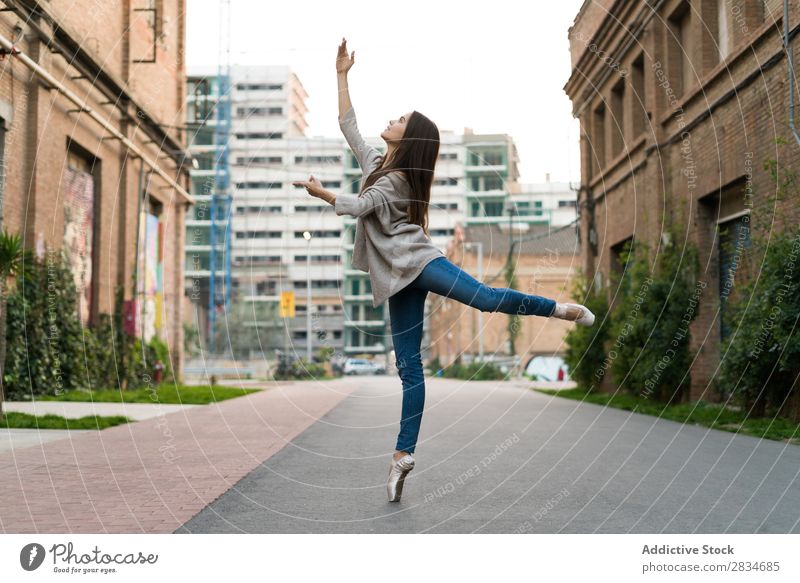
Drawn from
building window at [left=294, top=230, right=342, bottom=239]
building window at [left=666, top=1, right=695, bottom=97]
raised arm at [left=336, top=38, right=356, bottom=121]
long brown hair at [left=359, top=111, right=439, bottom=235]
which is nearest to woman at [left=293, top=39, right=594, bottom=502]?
long brown hair at [left=359, top=111, right=439, bottom=235]

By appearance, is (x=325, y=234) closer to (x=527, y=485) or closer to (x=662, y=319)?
(x=662, y=319)

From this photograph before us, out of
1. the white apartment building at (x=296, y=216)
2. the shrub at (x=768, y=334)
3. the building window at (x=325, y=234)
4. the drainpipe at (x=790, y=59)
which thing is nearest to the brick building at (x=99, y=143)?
the shrub at (x=768, y=334)

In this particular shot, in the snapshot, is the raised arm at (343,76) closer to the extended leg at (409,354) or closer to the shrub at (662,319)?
the extended leg at (409,354)

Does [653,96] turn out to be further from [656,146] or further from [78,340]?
[78,340]

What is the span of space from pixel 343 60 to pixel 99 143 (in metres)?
15.9

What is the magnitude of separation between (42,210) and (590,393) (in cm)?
1121

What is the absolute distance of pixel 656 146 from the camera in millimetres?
16578

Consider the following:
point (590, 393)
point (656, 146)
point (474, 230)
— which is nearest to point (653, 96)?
point (656, 146)

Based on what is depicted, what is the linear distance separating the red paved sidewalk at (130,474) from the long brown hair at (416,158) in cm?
188

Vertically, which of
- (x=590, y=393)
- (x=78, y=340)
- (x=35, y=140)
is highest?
(x=35, y=140)

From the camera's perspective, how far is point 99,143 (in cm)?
1961

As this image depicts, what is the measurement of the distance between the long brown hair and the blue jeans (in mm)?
355

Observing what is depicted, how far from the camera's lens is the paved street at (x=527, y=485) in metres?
4.09

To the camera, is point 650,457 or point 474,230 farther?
point 474,230
